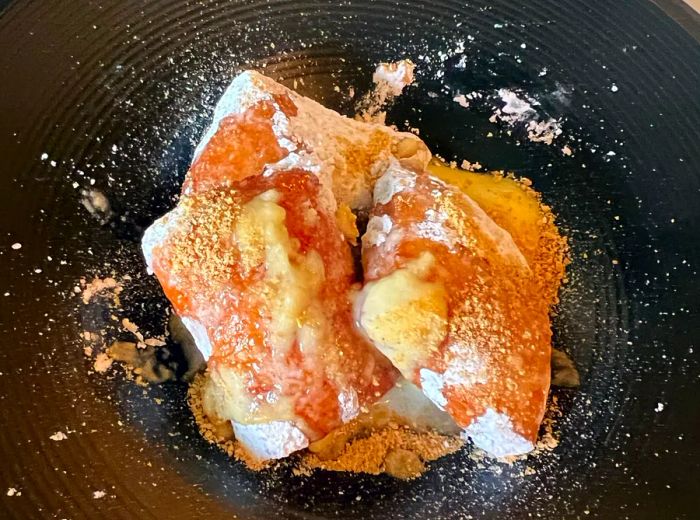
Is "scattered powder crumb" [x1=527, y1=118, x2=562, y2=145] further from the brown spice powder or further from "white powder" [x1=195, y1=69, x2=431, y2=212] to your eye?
the brown spice powder

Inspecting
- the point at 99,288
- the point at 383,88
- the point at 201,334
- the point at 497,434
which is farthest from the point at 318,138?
the point at 497,434

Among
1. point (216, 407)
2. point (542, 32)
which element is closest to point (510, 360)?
point (216, 407)

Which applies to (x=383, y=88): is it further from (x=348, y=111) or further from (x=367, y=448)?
(x=367, y=448)

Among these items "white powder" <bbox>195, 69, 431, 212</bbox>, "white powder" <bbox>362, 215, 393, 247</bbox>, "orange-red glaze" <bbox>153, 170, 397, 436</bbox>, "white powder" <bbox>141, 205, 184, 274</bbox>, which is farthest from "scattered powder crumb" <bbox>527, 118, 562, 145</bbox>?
"white powder" <bbox>141, 205, 184, 274</bbox>

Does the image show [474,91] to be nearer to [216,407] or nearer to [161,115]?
[161,115]

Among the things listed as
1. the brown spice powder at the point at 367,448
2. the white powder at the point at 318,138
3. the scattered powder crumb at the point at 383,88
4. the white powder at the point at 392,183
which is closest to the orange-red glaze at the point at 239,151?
the white powder at the point at 318,138

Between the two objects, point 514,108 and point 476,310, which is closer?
point 476,310

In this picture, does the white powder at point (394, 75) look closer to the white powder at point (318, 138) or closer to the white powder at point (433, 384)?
the white powder at point (318, 138)
